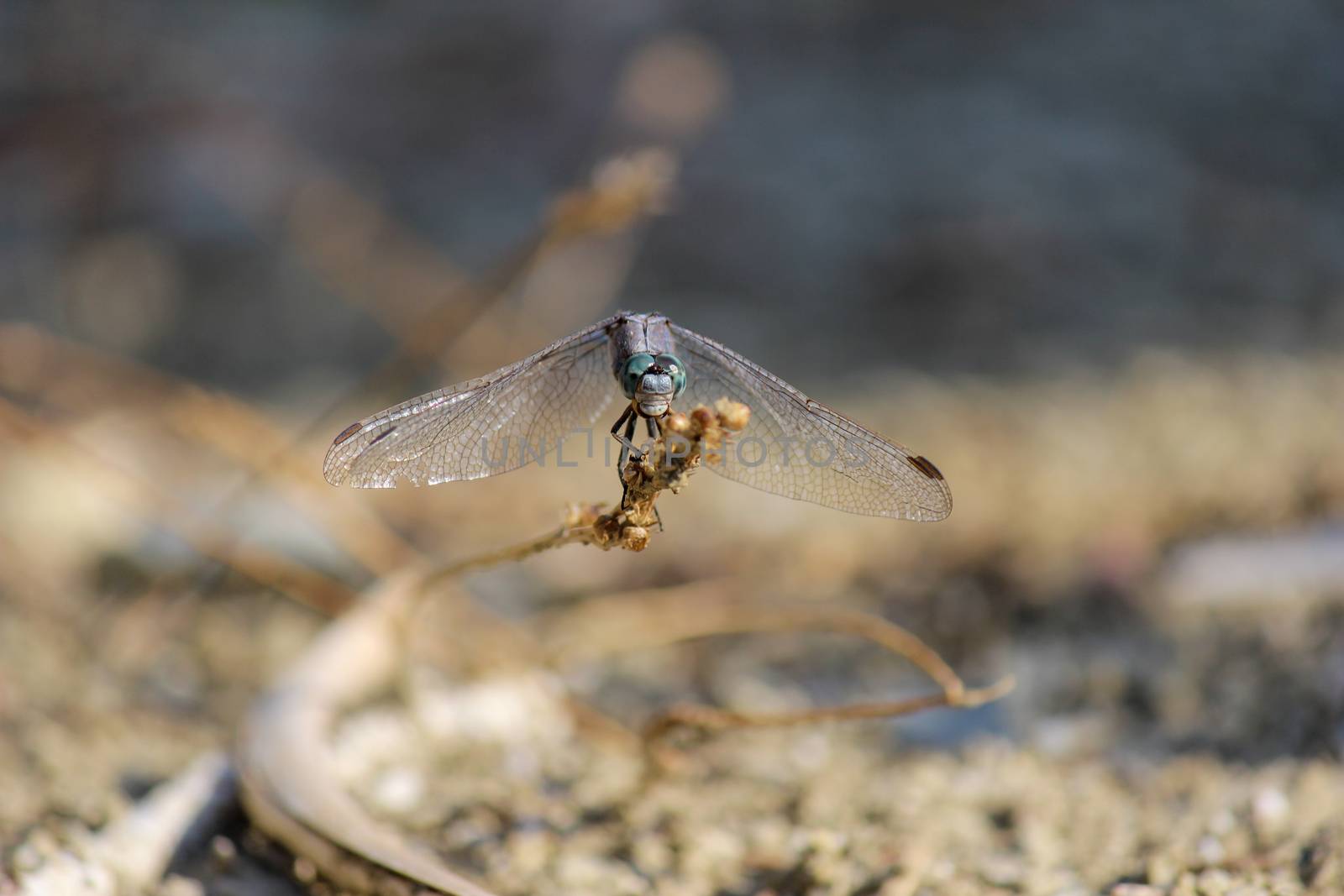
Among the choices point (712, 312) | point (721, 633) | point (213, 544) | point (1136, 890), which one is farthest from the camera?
point (712, 312)

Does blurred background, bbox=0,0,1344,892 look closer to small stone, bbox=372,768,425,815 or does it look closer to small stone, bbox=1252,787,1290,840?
small stone, bbox=1252,787,1290,840

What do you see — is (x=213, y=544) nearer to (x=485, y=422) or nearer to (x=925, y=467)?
(x=485, y=422)

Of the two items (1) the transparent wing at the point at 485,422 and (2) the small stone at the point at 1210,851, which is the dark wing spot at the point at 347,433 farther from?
(2) the small stone at the point at 1210,851

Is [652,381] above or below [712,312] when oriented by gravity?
below

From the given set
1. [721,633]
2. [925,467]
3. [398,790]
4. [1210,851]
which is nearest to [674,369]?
[925,467]

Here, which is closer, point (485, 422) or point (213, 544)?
point (485, 422)

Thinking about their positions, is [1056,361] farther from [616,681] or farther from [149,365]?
[149,365]

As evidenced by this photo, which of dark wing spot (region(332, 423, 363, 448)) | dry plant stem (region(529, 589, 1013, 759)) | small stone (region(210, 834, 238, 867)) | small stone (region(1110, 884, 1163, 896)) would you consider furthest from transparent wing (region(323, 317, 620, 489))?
small stone (region(1110, 884, 1163, 896))

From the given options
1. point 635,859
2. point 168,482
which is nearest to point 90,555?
point 168,482
